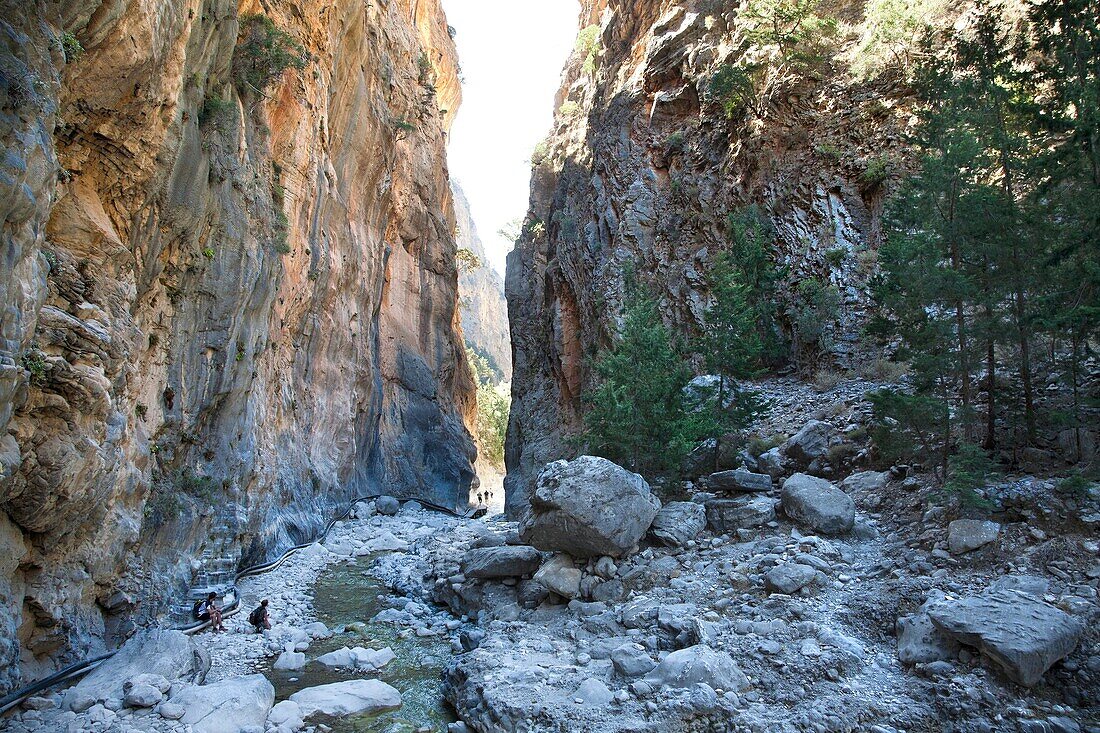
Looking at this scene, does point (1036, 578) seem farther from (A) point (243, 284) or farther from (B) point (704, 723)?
(A) point (243, 284)

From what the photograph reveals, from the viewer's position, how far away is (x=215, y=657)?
33.1 ft

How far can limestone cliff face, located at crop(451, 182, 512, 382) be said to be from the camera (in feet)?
359

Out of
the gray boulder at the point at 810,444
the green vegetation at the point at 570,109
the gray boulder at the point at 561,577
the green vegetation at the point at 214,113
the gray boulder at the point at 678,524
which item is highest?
the green vegetation at the point at 570,109

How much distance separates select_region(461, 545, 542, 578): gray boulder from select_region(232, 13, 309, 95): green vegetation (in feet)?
42.0

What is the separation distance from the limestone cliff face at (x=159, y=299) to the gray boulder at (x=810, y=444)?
13.3 meters

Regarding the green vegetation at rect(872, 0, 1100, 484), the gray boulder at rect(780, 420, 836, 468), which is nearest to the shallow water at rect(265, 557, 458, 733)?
the green vegetation at rect(872, 0, 1100, 484)

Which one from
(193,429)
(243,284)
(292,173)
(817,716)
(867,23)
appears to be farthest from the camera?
(867,23)

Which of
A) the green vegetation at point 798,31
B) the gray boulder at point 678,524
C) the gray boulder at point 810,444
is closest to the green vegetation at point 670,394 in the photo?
the gray boulder at point 810,444

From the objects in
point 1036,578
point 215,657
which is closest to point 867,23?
point 1036,578

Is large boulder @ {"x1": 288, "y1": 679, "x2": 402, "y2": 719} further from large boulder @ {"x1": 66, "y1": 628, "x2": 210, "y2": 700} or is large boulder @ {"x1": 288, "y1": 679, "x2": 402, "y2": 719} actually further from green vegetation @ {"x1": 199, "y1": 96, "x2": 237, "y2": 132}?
green vegetation @ {"x1": 199, "y1": 96, "x2": 237, "y2": 132}

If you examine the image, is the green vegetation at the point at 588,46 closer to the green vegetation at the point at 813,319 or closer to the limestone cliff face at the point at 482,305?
the green vegetation at the point at 813,319

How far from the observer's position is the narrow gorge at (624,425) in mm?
7418

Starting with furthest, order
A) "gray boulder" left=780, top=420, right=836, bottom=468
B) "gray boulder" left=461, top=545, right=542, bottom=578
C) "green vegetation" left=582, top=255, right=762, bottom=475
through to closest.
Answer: "green vegetation" left=582, top=255, right=762, bottom=475 < "gray boulder" left=780, top=420, right=836, bottom=468 < "gray boulder" left=461, top=545, right=542, bottom=578

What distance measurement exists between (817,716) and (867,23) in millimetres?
23521
